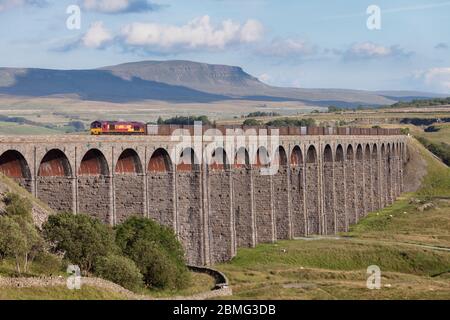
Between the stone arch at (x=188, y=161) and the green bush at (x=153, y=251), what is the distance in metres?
15.0

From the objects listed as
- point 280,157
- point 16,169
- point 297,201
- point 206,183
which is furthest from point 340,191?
point 16,169

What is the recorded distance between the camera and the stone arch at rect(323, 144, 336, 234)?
101 m

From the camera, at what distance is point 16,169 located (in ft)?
178

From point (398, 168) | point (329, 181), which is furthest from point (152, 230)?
point (398, 168)

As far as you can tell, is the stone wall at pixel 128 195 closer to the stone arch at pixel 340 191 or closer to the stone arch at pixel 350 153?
the stone arch at pixel 340 191

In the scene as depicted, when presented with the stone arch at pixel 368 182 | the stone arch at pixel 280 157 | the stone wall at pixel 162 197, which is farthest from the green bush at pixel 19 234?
the stone arch at pixel 368 182

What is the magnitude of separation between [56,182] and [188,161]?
61.0 feet

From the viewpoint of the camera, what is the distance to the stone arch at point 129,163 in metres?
65.2

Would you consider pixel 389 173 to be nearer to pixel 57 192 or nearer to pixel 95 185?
pixel 95 185

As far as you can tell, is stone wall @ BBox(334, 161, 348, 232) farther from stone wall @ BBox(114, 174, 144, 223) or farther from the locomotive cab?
stone wall @ BBox(114, 174, 144, 223)

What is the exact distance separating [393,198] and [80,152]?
87949mm

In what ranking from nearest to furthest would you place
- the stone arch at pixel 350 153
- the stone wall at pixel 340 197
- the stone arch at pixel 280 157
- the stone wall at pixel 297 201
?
the stone arch at pixel 280 157 < the stone wall at pixel 297 201 < the stone wall at pixel 340 197 < the stone arch at pixel 350 153

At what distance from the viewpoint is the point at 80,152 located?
57.9m

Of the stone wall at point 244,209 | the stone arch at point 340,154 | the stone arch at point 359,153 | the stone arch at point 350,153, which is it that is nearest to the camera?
the stone wall at point 244,209
